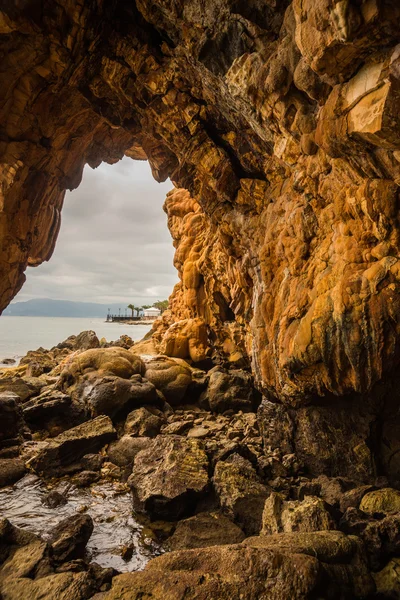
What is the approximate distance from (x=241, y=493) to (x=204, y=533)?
140 cm

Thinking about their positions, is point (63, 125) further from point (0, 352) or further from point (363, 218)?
point (0, 352)

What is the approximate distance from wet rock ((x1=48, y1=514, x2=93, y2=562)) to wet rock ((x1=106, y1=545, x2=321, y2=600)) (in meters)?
2.20

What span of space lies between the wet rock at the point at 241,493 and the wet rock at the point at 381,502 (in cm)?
235

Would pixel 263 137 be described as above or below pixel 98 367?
above

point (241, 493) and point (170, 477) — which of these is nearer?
point (241, 493)

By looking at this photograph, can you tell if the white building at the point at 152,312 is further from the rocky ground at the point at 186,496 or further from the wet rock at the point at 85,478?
the wet rock at the point at 85,478

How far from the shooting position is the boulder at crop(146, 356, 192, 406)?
17.1 metres

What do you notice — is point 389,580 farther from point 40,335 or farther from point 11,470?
point 40,335

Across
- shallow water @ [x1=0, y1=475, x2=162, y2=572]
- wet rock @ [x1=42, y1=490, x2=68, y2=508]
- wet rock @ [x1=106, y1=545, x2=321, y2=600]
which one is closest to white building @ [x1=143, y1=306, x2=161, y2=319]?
shallow water @ [x1=0, y1=475, x2=162, y2=572]

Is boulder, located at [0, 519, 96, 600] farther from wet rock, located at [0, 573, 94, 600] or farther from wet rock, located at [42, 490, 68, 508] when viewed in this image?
wet rock, located at [42, 490, 68, 508]

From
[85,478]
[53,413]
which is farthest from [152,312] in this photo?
[85,478]

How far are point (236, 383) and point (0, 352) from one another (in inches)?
1301

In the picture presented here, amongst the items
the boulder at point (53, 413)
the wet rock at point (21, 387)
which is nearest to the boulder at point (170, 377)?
the boulder at point (53, 413)

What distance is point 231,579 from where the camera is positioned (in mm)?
4305
